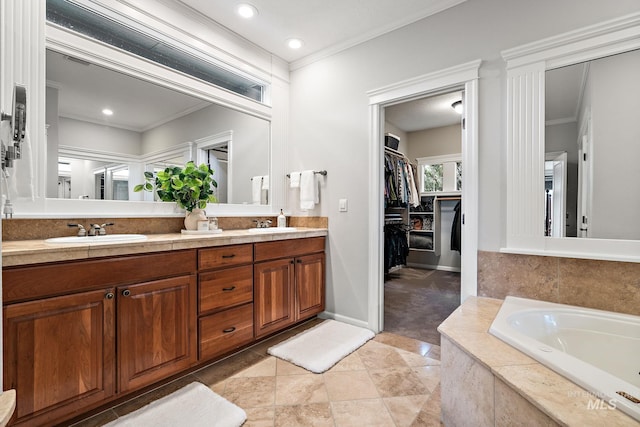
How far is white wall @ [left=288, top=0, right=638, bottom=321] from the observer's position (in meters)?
2.07

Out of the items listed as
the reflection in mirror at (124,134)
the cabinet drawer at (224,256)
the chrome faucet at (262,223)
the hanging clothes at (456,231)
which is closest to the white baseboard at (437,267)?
the hanging clothes at (456,231)

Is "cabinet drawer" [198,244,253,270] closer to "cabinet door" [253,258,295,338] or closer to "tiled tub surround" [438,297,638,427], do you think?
"cabinet door" [253,258,295,338]

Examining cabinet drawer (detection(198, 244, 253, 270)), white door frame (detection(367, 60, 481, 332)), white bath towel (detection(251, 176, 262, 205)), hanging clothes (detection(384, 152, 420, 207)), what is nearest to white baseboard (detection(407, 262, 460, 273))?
hanging clothes (detection(384, 152, 420, 207))

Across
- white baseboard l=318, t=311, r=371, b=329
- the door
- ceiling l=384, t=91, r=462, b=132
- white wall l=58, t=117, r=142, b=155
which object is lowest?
white baseboard l=318, t=311, r=371, b=329

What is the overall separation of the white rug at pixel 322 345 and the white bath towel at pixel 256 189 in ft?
4.35

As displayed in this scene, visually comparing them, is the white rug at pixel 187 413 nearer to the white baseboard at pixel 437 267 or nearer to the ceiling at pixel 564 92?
the ceiling at pixel 564 92

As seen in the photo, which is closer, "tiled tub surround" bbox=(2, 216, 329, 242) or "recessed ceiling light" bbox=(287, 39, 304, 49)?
"tiled tub surround" bbox=(2, 216, 329, 242)

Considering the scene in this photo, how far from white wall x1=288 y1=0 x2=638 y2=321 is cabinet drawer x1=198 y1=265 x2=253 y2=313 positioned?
3.23ft

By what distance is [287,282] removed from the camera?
8.53 feet

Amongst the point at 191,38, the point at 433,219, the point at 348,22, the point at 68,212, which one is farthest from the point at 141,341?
the point at 433,219

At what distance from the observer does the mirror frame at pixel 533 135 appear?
1.87 m

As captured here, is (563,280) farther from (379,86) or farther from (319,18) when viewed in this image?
(319,18)

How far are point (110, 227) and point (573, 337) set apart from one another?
2876 mm

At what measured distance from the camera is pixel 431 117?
16.5 feet
